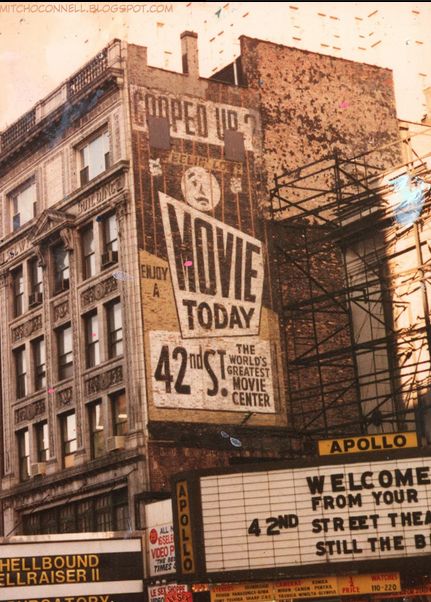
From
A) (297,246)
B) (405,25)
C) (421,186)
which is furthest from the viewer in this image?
(405,25)

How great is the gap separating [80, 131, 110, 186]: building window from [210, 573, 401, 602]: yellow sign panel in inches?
780

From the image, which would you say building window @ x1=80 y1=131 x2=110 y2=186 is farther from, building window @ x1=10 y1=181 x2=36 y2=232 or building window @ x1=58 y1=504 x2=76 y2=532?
building window @ x1=58 y1=504 x2=76 y2=532

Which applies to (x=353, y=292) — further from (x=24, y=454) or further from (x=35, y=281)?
(x=24, y=454)

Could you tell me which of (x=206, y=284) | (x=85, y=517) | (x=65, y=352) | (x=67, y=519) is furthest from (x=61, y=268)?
(x=85, y=517)

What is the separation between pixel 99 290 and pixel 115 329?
5.56 feet

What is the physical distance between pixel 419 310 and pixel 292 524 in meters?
15.4

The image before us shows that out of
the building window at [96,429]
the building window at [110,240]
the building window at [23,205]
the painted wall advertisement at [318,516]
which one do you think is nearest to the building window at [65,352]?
the building window at [96,429]

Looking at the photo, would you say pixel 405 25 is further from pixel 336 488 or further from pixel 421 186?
pixel 336 488

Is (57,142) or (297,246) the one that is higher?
(57,142)

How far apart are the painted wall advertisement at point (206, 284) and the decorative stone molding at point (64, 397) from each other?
16.1 feet

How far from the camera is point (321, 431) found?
46.1 metres

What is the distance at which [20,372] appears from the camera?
51281mm

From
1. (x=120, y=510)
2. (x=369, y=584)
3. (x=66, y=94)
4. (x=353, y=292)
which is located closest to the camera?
(x=369, y=584)

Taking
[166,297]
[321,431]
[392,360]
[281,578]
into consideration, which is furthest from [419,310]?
[281,578]
